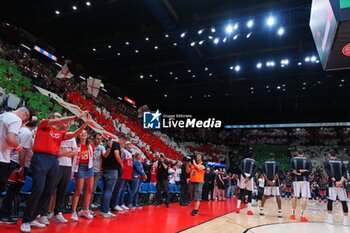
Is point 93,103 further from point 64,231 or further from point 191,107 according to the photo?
point 64,231

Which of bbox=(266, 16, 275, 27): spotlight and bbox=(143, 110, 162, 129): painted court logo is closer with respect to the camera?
bbox=(266, 16, 275, 27): spotlight

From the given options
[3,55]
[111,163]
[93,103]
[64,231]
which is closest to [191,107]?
[93,103]

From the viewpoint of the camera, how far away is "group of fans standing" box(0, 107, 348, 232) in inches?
141

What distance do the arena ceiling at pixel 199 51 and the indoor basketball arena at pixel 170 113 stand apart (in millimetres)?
80

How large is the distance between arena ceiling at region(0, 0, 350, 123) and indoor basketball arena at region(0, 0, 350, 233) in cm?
8

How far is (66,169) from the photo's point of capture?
14.7 feet

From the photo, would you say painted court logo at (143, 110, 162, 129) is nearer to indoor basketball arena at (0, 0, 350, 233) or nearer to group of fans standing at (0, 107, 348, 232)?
indoor basketball arena at (0, 0, 350, 233)

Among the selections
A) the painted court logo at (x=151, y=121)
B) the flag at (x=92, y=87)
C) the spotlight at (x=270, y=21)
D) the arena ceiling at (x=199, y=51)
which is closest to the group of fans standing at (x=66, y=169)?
the spotlight at (x=270, y=21)

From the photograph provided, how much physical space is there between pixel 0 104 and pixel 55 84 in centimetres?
590

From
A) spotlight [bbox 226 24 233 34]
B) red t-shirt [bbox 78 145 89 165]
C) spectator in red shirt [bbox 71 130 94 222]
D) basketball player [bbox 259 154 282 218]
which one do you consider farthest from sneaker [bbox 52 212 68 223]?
spotlight [bbox 226 24 233 34]

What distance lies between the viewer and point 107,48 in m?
15.1

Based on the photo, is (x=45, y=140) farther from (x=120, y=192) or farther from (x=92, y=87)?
(x=92, y=87)

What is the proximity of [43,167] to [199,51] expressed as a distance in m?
12.9

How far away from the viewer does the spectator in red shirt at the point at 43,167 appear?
358 centimetres
